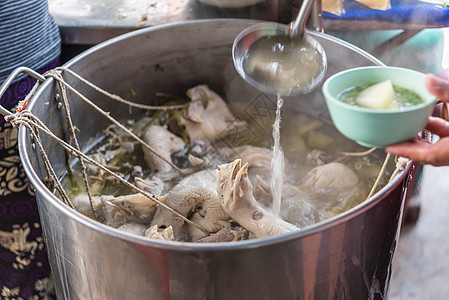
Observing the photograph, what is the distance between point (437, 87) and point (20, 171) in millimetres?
1734

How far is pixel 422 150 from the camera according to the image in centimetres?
114

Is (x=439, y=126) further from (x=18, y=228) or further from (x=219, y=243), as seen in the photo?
(x=18, y=228)

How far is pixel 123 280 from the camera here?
126cm

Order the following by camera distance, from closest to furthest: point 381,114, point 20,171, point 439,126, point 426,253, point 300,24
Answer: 1. point 381,114
2. point 439,126
3. point 300,24
4. point 20,171
5. point 426,253

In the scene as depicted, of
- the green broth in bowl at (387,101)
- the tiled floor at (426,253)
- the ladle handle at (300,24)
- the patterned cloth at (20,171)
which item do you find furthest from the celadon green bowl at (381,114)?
the tiled floor at (426,253)

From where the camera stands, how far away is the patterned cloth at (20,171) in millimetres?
1921

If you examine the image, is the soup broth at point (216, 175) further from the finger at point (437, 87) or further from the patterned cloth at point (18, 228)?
the finger at point (437, 87)

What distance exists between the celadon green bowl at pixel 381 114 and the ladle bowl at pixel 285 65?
0.42m

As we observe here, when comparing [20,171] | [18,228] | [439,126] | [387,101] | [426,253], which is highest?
[387,101]

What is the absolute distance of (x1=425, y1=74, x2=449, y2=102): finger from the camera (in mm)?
1075

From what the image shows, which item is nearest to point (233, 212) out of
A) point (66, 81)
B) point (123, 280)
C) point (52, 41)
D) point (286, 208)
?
point (286, 208)

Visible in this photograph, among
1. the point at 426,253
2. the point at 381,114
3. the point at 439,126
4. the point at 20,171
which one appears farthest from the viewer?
the point at 426,253

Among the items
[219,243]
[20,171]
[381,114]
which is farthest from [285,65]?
[20,171]

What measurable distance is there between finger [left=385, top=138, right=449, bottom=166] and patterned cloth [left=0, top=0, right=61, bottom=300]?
1521mm
